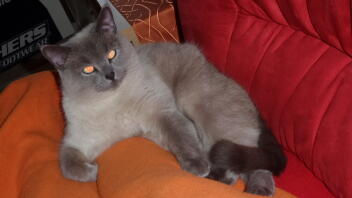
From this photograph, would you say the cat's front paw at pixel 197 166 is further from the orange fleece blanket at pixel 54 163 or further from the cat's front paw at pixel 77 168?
the cat's front paw at pixel 77 168

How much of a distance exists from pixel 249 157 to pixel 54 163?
789mm

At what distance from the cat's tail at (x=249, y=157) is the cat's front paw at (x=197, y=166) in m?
0.03

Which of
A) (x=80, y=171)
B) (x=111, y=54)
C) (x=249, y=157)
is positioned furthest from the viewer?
(x=111, y=54)

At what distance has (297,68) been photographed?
4.47ft

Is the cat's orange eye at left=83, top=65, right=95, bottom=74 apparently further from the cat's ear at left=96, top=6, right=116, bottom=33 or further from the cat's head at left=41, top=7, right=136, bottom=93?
the cat's ear at left=96, top=6, right=116, bottom=33

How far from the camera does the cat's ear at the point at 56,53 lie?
55.5 inches

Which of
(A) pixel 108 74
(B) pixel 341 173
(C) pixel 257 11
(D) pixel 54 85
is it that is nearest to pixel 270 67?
(C) pixel 257 11

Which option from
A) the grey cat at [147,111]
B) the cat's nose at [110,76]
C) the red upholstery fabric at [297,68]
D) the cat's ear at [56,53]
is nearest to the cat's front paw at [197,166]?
the grey cat at [147,111]

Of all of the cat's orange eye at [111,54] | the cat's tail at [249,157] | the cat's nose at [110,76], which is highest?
the cat's orange eye at [111,54]

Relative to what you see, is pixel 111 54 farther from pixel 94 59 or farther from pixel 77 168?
pixel 77 168

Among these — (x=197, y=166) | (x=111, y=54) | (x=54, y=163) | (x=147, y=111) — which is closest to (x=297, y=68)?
(x=197, y=166)

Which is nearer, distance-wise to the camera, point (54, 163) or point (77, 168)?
point (77, 168)

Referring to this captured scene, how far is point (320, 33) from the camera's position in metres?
1.23

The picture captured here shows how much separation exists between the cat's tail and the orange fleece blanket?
9cm
